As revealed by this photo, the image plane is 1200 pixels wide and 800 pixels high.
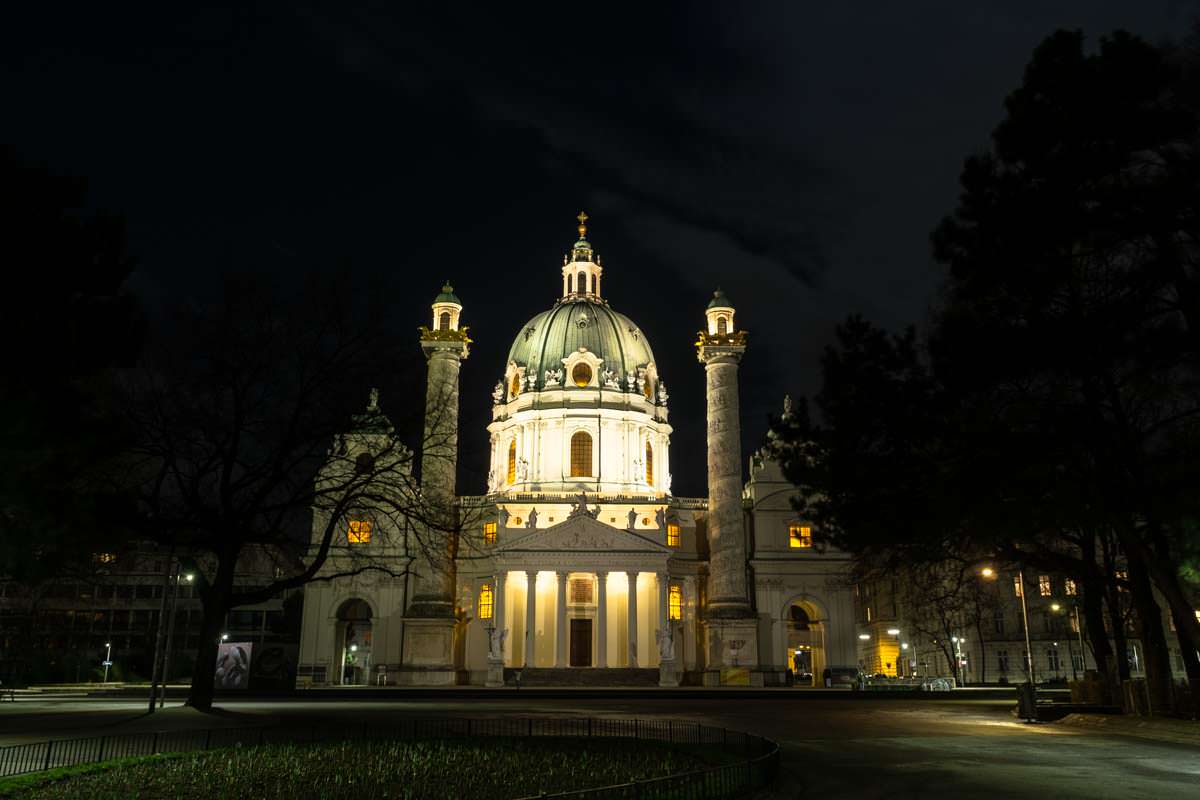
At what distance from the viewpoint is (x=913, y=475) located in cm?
2653

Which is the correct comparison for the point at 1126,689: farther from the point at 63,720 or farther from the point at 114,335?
Result: the point at 63,720

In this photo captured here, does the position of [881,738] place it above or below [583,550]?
below

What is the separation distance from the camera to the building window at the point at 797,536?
72.1 metres

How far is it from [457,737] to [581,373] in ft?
202

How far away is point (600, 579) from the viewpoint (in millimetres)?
66812

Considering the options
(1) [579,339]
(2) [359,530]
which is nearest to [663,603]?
(1) [579,339]

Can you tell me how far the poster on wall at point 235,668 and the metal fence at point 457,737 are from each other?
18884mm

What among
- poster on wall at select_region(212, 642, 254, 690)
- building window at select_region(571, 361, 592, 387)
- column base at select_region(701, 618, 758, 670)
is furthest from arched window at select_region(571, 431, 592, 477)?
poster on wall at select_region(212, 642, 254, 690)

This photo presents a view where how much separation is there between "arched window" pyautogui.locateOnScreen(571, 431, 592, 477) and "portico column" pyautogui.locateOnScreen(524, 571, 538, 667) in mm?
12374

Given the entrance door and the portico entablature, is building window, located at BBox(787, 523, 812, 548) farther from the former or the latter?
the entrance door

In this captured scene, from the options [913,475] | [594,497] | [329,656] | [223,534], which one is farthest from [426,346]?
[913,475]

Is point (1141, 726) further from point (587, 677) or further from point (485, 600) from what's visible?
point (485, 600)

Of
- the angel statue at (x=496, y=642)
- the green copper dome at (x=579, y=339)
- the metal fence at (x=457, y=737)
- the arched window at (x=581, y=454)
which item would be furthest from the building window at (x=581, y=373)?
the metal fence at (x=457, y=737)

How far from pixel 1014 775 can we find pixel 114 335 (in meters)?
19.6
